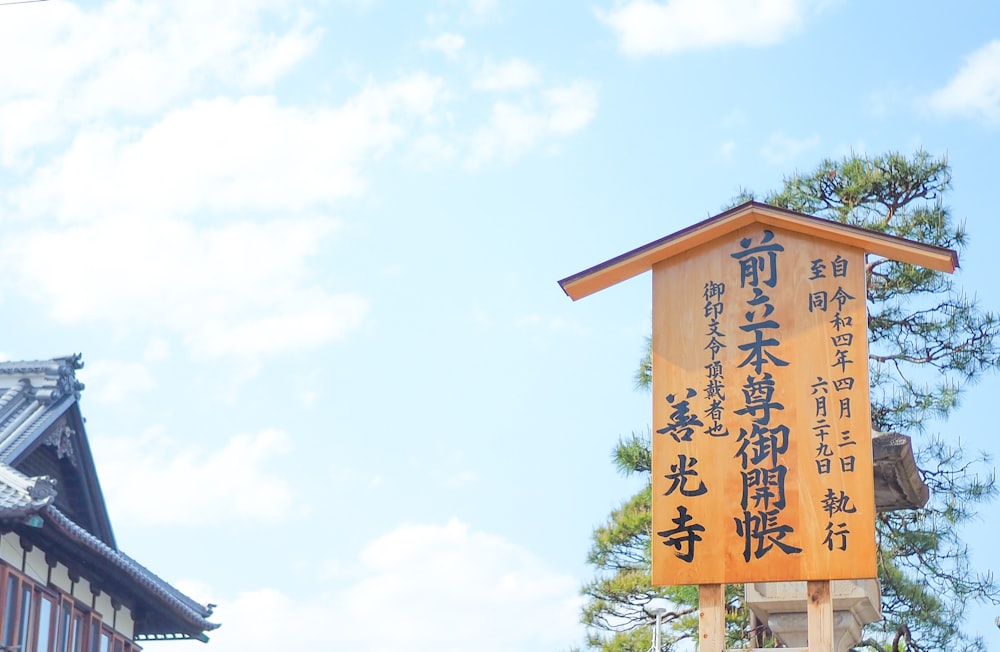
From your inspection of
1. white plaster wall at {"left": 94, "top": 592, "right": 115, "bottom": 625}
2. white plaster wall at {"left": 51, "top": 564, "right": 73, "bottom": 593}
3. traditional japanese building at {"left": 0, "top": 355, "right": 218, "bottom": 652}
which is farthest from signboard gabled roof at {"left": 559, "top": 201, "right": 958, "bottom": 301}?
white plaster wall at {"left": 94, "top": 592, "right": 115, "bottom": 625}

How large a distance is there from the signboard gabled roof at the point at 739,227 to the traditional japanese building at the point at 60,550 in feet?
24.0

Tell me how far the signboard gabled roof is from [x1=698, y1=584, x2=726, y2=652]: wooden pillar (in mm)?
3187

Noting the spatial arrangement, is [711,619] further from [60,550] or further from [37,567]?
[60,550]

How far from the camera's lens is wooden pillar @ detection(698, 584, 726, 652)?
11.2 metres

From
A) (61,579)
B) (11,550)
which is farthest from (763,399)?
(61,579)

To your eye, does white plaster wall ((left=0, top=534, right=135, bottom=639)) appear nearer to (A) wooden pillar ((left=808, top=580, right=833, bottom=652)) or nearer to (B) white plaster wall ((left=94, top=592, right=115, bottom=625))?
(B) white plaster wall ((left=94, top=592, right=115, bottom=625))

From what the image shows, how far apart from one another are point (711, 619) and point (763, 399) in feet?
6.43

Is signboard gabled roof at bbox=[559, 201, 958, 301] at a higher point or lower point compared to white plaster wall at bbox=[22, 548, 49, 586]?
higher

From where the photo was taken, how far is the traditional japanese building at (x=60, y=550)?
653 inches

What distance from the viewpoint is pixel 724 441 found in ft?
38.4

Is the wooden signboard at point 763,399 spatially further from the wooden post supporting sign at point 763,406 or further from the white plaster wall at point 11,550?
the white plaster wall at point 11,550

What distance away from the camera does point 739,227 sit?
12.5 m

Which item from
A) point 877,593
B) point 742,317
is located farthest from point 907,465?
point 742,317

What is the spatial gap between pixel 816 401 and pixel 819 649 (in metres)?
2.09
